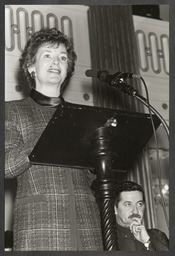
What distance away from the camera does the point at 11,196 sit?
2.73 m

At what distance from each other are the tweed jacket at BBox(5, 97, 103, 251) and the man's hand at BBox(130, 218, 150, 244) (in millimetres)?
212

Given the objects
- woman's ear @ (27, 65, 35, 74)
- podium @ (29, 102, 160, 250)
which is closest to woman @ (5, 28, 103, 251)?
podium @ (29, 102, 160, 250)

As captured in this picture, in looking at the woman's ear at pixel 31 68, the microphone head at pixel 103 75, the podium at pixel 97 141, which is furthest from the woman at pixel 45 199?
the microphone head at pixel 103 75

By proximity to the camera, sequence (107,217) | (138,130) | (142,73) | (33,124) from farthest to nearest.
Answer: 1. (142,73)
2. (33,124)
3. (138,130)
4. (107,217)

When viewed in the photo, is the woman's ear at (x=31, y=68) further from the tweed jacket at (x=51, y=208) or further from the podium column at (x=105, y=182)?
the podium column at (x=105, y=182)

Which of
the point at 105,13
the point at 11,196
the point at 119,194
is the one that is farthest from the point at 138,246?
the point at 105,13

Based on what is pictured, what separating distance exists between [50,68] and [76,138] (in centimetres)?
54

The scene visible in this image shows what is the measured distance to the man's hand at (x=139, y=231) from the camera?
254cm

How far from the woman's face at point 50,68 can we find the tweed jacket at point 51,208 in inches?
12.3

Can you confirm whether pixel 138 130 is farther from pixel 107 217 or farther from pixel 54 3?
pixel 54 3

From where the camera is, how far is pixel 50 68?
2637 mm

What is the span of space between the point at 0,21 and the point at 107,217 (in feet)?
4.80

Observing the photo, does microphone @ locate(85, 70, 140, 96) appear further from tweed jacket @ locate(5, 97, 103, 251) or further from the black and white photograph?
tweed jacket @ locate(5, 97, 103, 251)

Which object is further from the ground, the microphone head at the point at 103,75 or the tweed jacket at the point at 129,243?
the microphone head at the point at 103,75
